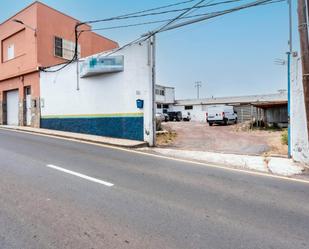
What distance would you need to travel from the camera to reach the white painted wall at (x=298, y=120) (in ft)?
27.5

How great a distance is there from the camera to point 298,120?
855 cm

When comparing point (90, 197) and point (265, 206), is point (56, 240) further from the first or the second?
point (265, 206)

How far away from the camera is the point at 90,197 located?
4.88 m

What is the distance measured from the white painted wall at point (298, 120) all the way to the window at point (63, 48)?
18.5m

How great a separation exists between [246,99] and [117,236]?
50540 mm

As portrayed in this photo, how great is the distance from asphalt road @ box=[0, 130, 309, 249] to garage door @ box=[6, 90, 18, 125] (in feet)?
57.9

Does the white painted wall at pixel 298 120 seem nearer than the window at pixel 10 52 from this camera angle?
Yes

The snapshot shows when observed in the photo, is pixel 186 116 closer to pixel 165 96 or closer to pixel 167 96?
pixel 165 96

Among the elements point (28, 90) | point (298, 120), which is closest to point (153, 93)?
point (298, 120)

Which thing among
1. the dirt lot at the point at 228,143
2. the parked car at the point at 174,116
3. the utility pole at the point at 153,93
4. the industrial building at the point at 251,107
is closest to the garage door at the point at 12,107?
the dirt lot at the point at 228,143

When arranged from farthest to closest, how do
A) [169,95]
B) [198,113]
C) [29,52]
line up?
1. [169,95]
2. [198,113]
3. [29,52]

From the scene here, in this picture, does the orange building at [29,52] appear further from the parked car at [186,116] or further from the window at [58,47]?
the parked car at [186,116]

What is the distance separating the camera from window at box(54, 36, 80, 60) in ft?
72.1

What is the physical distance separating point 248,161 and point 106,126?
8.29 metres
